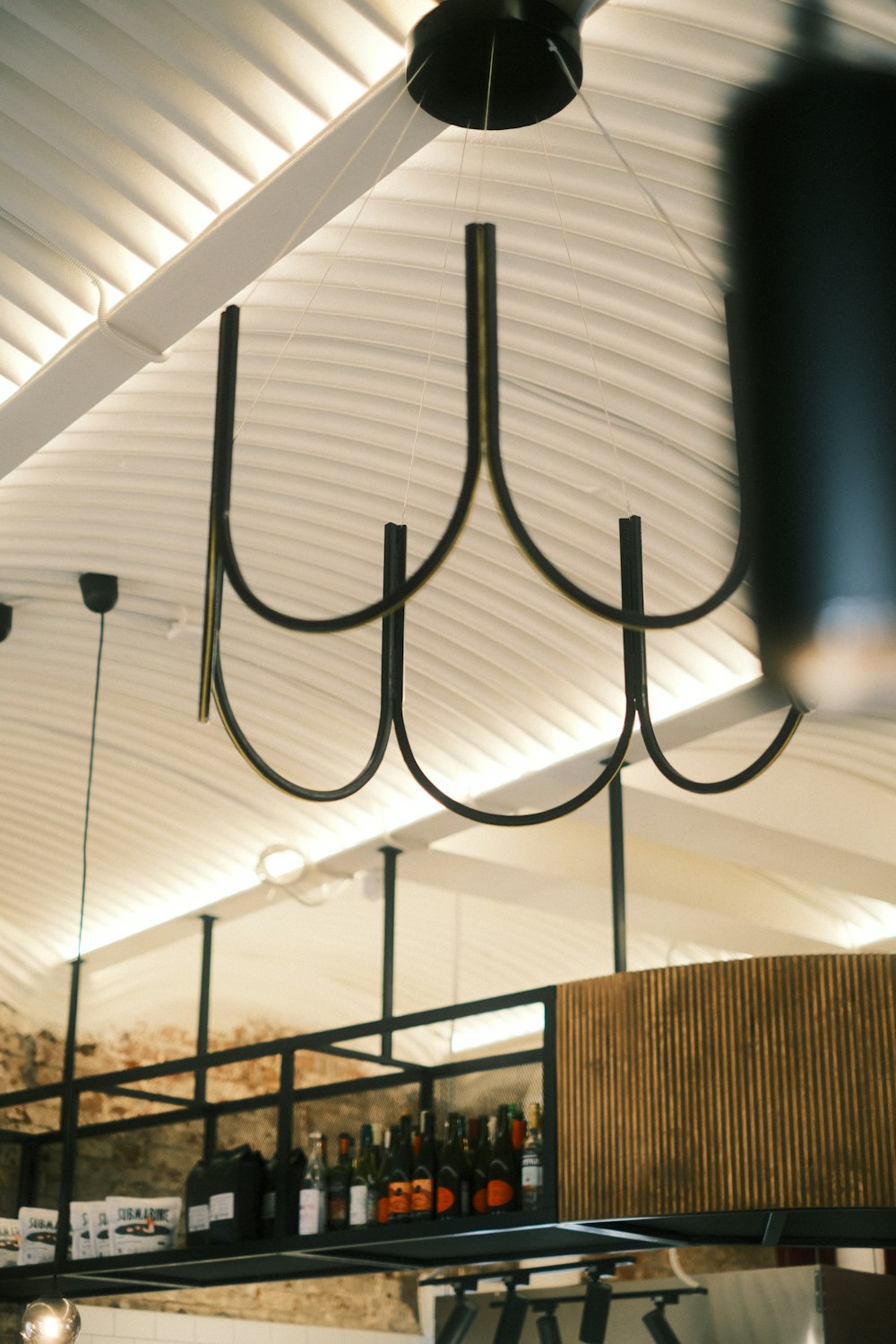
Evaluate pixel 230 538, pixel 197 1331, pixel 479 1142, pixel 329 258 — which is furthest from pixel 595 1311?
pixel 230 538

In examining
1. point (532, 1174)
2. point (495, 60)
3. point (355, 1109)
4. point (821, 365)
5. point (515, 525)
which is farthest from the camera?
point (355, 1109)

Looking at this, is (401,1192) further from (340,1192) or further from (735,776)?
(735,776)

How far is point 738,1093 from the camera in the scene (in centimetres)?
398

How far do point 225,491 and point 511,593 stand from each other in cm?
326

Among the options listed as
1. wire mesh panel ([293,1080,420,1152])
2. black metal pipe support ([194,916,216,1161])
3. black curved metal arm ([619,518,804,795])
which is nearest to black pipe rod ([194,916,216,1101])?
black metal pipe support ([194,916,216,1161])

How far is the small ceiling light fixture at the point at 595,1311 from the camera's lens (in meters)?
5.36

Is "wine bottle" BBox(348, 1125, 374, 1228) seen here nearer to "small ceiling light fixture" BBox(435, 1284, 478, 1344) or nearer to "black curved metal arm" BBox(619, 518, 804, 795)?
"small ceiling light fixture" BBox(435, 1284, 478, 1344)

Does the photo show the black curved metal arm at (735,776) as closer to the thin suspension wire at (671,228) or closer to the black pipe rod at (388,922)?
the thin suspension wire at (671,228)

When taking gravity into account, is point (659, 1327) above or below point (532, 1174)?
below

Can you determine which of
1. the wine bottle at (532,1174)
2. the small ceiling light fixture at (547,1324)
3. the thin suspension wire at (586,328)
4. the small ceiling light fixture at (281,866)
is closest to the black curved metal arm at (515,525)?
the thin suspension wire at (586,328)

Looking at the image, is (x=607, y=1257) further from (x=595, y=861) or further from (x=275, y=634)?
(x=275, y=634)

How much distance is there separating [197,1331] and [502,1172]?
3.26 metres

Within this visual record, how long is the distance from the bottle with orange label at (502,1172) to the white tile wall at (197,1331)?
287cm

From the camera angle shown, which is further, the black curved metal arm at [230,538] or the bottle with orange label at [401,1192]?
the bottle with orange label at [401,1192]
